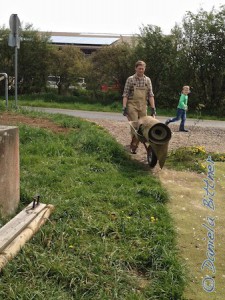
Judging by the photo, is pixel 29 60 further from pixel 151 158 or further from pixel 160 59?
pixel 151 158

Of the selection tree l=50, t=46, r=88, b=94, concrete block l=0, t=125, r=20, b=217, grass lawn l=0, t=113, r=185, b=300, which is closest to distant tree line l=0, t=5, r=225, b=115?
tree l=50, t=46, r=88, b=94

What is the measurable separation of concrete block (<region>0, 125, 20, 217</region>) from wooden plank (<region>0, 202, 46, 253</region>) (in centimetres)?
23

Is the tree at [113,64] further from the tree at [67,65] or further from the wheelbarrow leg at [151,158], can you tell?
the wheelbarrow leg at [151,158]

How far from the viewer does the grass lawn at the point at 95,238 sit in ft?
10.7

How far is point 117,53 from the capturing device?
2180 cm

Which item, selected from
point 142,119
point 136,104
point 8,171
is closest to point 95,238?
point 8,171

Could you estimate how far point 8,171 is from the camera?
4324 millimetres

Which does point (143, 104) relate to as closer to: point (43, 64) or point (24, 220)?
point (24, 220)

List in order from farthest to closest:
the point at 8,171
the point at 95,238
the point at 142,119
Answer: the point at 142,119 → the point at 8,171 → the point at 95,238

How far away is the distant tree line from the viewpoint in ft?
65.7

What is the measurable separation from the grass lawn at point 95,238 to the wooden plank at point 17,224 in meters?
0.15

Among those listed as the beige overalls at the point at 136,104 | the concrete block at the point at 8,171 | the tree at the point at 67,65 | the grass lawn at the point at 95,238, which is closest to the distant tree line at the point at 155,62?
the tree at the point at 67,65

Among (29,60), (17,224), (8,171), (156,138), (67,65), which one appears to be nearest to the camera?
(17,224)

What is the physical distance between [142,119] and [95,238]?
3517 millimetres
